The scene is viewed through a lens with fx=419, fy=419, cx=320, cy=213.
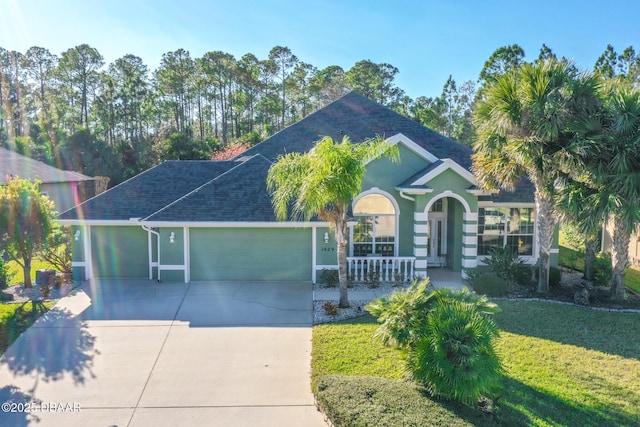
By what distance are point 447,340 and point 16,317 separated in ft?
36.7

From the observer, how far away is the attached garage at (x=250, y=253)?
48.3 feet

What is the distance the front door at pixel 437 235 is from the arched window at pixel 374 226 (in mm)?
2158

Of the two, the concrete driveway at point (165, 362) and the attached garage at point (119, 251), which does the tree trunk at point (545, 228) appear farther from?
the attached garage at point (119, 251)

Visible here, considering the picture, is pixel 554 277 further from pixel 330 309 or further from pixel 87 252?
pixel 87 252

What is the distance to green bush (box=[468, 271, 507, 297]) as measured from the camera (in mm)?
13320

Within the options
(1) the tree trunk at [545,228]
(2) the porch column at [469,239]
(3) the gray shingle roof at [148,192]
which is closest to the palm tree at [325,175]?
(2) the porch column at [469,239]

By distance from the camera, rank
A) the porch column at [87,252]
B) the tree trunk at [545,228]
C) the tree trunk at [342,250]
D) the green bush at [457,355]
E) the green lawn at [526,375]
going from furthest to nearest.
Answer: the porch column at [87,252] < the tree trunk at [545,228] < the tree trunk at [342,250] < the green lawn at [526,375] < the green bush at [457,355]

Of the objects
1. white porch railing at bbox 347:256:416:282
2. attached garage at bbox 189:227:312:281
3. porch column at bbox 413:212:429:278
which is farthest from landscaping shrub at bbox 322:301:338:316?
porch column at bbox 413:212:429:278

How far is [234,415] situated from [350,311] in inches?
217

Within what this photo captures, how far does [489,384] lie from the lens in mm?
6324

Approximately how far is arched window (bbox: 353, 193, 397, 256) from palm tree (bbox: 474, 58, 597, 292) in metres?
3.76

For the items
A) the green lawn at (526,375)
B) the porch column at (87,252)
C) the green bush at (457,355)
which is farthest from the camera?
the porch column at (87,252)

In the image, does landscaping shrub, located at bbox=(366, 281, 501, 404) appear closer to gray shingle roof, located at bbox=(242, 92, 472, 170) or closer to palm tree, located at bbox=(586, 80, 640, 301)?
palm tree, located at bbox=(586, 80, 640, 301)

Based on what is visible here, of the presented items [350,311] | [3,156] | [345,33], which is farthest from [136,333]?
[3,156]
